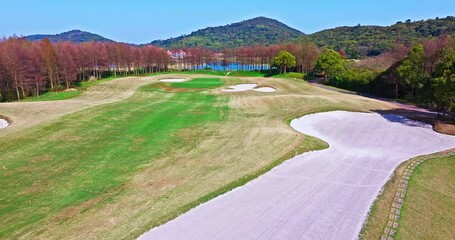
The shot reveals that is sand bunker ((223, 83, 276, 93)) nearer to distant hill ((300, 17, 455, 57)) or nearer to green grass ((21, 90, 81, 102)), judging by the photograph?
green grass ((21, 90, 81, 102))

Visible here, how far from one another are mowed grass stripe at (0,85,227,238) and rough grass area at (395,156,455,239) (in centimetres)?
1393

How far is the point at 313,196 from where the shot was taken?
16844 mm

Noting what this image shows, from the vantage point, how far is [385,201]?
16328mm

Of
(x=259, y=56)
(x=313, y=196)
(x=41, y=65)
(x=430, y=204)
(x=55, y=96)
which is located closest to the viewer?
(x=430, y=204)

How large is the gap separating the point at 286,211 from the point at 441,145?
18.7 metres

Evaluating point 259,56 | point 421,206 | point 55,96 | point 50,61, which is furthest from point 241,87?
point 259,56

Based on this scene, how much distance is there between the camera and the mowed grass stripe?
15.6 metres

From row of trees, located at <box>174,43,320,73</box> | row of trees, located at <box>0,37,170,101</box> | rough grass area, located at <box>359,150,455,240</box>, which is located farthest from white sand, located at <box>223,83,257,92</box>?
row of trees, located at <box>174,43,320,73</box>

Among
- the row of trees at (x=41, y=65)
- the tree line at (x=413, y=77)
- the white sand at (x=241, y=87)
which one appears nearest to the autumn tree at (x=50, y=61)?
the row of trees at (x=41, y=65)

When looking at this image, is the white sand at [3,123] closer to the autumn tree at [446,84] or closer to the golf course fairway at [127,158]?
the golf course fairway at [127,158]

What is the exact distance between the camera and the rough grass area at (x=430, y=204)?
45.4 feet

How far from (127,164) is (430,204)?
16943mm

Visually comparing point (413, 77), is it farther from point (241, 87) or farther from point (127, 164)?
point (127, 164)

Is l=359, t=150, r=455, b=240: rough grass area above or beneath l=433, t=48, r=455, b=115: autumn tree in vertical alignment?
beneath
